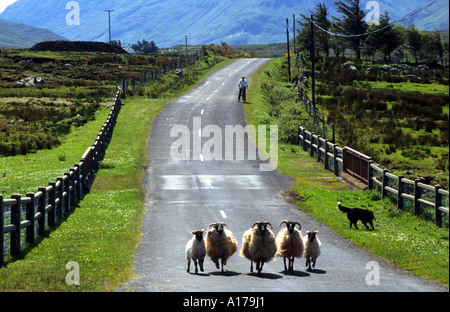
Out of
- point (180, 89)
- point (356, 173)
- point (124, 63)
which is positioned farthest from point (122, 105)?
point (124, 63)

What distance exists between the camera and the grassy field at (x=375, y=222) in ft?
50.8

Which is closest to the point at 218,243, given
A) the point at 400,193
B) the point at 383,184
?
the point at 400,193

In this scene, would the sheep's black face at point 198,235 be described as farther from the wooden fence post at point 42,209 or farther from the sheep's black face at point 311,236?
the wooden fence post at point 42,209

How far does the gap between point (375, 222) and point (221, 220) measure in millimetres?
5179

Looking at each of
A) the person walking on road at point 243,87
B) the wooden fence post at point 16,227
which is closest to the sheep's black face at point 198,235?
the wooden fence post at point 16,227

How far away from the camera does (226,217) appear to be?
21656 mm

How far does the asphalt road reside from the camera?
1270 centimetres

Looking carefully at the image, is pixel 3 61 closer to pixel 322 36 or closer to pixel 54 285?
pixel 322 36

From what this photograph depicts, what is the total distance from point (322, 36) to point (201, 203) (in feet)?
349

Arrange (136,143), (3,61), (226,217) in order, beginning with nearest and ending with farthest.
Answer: (226,217), (136,143), (3,61)

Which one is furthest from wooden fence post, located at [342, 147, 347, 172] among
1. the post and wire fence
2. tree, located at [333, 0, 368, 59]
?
tree, located at [333, 0, 368, 59]

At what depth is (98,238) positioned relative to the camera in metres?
18.2

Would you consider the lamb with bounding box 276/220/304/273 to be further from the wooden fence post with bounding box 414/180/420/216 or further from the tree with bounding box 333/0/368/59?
the tree with bounding box 333/0/368/59

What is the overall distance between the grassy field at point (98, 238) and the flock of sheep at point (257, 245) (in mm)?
1698
